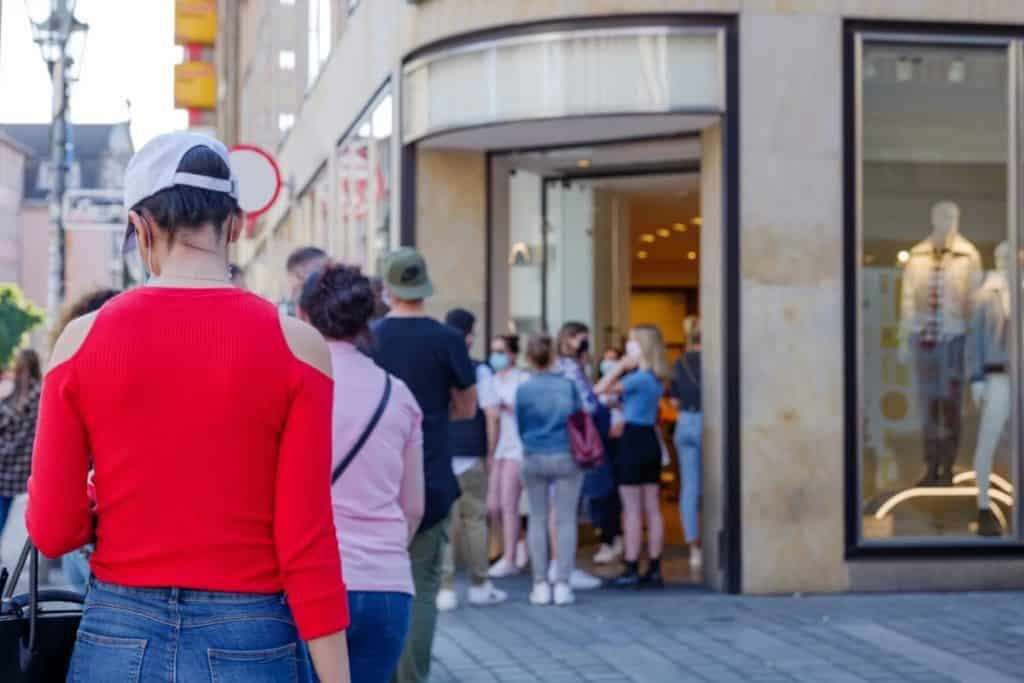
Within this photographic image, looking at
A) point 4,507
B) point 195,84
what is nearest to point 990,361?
point 4,507

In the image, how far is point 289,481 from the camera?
2.75m

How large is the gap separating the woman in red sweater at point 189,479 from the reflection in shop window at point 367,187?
11652 mm

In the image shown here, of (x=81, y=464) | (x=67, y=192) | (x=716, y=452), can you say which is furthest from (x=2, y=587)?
(x=67, y=192)

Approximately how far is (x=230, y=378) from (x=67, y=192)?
2292cm

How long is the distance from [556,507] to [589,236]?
221 inches

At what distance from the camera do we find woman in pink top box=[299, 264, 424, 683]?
15.1ft

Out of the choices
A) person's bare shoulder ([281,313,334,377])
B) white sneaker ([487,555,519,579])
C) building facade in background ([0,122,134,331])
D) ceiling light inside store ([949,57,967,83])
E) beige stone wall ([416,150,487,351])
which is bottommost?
white sneaker ([487,555,519,579])

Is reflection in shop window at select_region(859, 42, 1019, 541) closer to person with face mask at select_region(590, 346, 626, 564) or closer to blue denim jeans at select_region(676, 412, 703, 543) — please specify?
blue denim jeans at select_region(676, 412, 703, 543)

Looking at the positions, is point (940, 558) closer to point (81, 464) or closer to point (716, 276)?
point (716, 276)

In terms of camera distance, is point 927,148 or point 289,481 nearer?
point 289,481

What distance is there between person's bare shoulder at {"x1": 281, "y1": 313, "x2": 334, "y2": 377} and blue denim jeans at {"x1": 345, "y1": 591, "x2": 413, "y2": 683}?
1.85 m

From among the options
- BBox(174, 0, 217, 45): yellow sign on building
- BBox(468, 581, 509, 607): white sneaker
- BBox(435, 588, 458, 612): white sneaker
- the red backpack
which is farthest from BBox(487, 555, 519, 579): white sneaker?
BBox(174, 0, 217, 45): yellow sign on building

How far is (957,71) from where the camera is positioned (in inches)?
474

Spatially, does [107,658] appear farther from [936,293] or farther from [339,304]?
[936,293]
